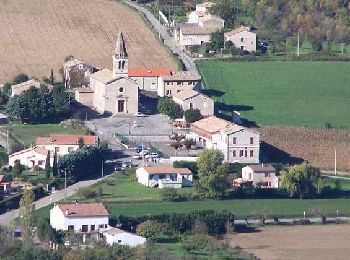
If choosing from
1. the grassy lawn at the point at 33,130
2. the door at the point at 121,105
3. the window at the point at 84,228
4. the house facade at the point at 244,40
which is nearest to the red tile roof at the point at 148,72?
the door at the point at 121,105

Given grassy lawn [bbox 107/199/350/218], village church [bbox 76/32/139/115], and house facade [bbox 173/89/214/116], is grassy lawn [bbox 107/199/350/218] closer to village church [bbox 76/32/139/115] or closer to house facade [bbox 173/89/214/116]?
house facade [bbox 173/89/214/116]

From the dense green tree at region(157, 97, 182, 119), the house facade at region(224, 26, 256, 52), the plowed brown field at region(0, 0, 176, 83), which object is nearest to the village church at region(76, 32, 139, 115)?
the dense green tree at region(157, 97, 182, 119)

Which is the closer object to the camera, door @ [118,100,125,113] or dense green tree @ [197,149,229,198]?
dense green tree @ [197,149,229,198]

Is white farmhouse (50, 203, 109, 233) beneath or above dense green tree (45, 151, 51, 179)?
beneath

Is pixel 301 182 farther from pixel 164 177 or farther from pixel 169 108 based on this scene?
pixel 169 108

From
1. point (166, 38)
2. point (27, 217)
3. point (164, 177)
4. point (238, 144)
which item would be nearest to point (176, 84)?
point (238, 144)

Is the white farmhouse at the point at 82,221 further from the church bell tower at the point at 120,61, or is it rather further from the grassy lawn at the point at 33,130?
the church bell tower at the point at 120,61

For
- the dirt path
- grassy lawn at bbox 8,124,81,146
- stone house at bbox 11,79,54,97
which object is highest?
stone house at bbox 11,79,54,97

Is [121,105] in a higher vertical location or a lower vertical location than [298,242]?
higher
